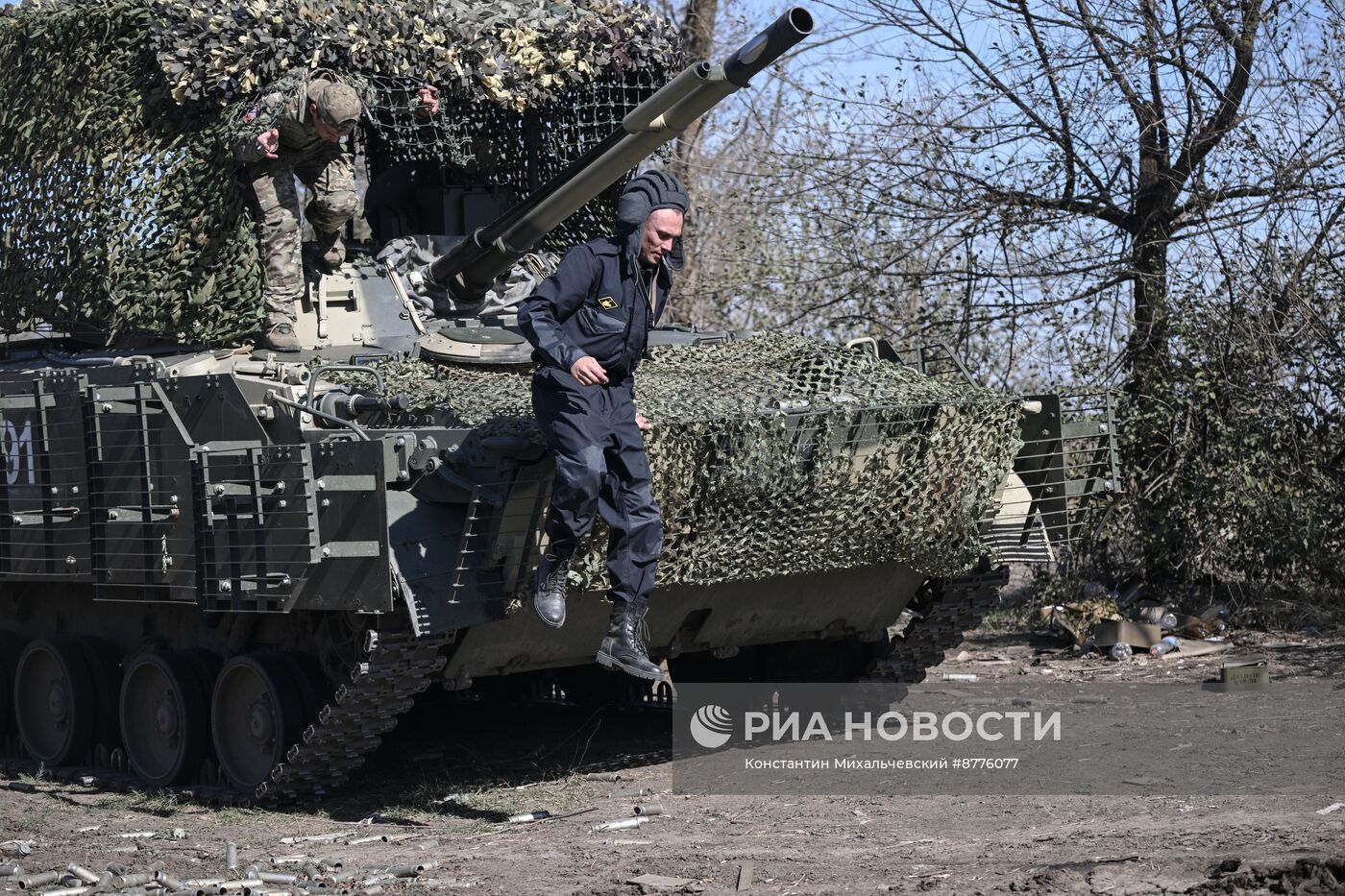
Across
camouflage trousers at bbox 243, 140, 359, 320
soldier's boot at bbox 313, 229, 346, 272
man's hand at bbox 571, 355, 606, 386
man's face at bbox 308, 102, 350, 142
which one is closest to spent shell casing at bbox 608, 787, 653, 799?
man's hand at bbox 571, 355, 606, 386

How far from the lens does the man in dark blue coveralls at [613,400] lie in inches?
278

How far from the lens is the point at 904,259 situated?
1420cm

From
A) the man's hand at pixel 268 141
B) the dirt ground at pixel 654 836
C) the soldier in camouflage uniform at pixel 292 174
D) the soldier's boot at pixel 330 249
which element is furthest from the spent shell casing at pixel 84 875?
the man's hand at pixel 268 141

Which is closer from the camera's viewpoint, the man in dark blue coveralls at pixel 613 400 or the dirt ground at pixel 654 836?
the dirt ground at pixel 654 836

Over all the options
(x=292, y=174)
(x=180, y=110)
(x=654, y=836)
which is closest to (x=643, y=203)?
(x=654, y=836)

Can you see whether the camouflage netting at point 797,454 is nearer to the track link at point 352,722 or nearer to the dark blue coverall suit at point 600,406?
the dark blue coverall suit at point 600,406

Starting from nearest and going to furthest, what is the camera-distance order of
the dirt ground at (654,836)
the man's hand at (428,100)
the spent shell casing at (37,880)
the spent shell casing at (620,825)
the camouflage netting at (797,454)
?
the dirt ground at (654,836) < the spent shell casing at (37,880) < the spent shell casing at (620,825) < the camouflage netting at (797,454) < the man's hand at (428,100)

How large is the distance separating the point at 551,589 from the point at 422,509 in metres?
0.62

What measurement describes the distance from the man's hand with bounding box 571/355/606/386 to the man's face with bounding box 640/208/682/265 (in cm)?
64

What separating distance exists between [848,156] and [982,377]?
2.02 metres

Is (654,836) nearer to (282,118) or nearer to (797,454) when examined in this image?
(797,454)

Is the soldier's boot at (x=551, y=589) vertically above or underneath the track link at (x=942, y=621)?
above

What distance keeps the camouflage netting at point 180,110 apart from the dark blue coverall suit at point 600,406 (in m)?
2.55

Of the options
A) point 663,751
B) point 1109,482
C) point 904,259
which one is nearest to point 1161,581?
point 904,259
